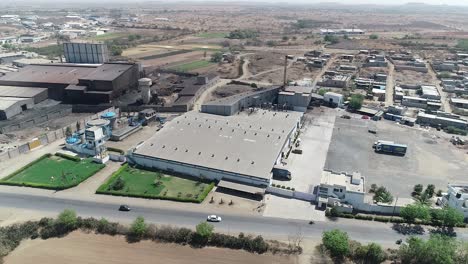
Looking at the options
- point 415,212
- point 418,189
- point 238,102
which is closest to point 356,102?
point 238,102

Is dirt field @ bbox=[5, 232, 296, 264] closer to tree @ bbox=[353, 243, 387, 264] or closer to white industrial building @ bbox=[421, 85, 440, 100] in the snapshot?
tree @ bbox=[353, 243, 387, 264]

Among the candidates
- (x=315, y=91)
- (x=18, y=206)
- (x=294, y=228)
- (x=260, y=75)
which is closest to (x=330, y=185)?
(x=294, y=228)

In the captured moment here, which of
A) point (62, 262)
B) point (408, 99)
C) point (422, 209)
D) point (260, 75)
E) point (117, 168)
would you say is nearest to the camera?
point (62, 262)

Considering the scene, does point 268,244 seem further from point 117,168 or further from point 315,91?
point 315,91

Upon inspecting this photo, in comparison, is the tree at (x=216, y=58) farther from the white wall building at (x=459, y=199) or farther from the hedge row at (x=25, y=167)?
the white wall building at (x=459, y=199)

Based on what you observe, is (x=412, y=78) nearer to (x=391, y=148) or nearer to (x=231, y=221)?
(x=391, y=148)

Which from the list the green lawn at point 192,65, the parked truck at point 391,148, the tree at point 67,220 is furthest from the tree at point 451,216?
the green lawn at point 192,65
